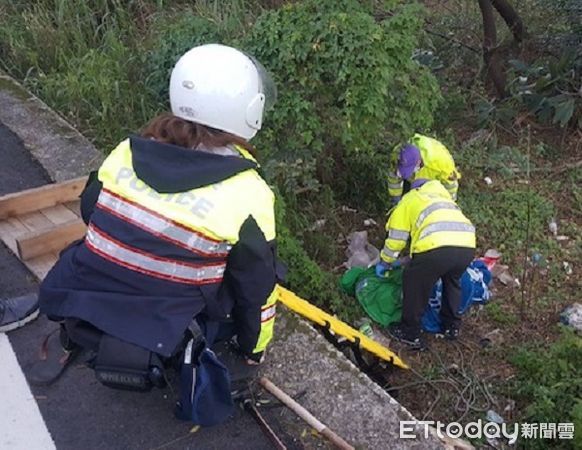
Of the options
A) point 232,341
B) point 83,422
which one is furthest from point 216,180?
point 83,422

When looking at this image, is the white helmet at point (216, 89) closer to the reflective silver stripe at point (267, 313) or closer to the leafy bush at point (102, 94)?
the reflective silver stripe at point (267, 313)

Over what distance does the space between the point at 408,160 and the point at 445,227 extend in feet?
1.87

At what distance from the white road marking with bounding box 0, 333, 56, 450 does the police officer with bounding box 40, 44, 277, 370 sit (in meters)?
0.61

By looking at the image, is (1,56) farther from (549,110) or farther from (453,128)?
(549,110)

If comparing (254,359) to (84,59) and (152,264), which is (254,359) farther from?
(84,59)

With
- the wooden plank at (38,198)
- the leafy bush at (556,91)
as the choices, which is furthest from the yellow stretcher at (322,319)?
the leafy bush at (556,91)

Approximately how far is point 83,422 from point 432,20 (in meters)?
6.75

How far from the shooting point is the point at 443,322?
4797 mm

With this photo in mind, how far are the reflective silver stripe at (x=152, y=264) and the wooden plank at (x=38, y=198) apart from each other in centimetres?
195

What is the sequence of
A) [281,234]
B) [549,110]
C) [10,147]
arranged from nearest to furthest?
[281,234] < [10,147] < [549,110]

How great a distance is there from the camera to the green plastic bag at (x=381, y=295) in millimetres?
4902

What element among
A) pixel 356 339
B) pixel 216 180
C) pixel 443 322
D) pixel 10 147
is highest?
pixel 216 180

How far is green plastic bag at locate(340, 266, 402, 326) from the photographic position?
4.90 meters

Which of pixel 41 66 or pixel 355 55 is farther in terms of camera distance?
pixel 41 66
